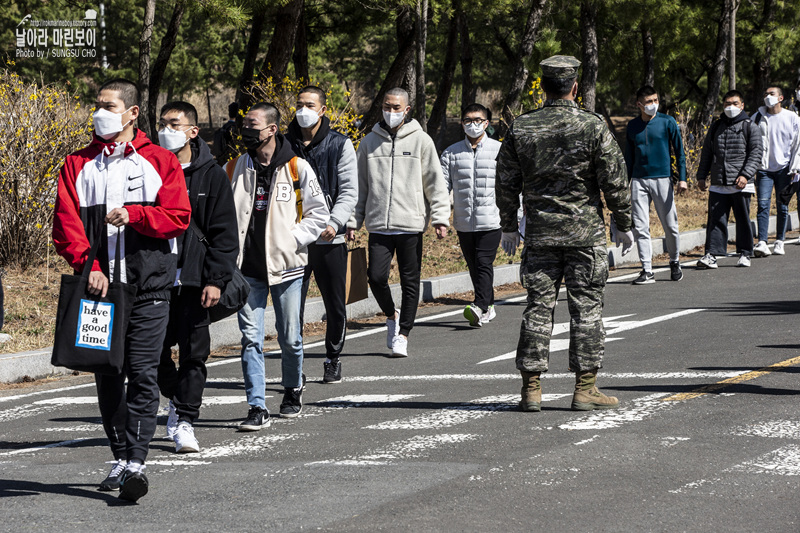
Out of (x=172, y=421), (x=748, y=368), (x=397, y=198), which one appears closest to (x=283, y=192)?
(x=172, y=421)

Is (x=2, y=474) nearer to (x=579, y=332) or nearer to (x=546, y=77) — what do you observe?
(x=579, y=332)

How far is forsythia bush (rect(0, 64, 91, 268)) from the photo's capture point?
11.9 meters

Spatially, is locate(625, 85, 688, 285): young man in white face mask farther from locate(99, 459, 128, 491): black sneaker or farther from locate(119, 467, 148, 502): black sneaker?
locate(119, 467, 148, 502): black sneaker

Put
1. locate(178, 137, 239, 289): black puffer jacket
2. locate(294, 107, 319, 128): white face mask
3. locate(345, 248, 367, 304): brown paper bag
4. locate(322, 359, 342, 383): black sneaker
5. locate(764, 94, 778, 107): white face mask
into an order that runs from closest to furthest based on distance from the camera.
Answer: locate(178, 137, 239, 289): black puffer jacket → locate(294, 107, 319, 128): white face mask → locate(322, 359, 342, 383): black sneaker → locate(345, 248, 367, 304): brown paper bag → locate(764, 94, 778, 107): white face mask

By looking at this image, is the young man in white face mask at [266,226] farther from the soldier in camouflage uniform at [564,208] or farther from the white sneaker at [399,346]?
the white sneaker at [399,346]

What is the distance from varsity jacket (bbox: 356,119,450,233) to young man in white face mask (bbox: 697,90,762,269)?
5.00m

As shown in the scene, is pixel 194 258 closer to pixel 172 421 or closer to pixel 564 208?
pixel 172 421

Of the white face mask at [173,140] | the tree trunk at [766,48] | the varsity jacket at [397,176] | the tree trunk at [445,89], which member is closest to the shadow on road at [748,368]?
the varsity jacket at [397,176]

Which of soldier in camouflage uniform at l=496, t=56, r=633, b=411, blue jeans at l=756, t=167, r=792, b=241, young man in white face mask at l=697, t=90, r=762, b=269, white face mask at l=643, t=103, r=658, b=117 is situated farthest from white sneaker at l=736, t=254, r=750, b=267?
soldier in camouflage uniform at l=496, t=56, r=633, b=411

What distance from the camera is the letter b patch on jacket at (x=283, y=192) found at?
6.38 metres

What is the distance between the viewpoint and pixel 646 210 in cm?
1226

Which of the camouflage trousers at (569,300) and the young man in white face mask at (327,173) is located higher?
the young man in white face mask at (327,173)

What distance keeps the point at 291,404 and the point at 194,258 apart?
1.51 metres

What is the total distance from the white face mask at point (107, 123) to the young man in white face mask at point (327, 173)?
2.43 m
